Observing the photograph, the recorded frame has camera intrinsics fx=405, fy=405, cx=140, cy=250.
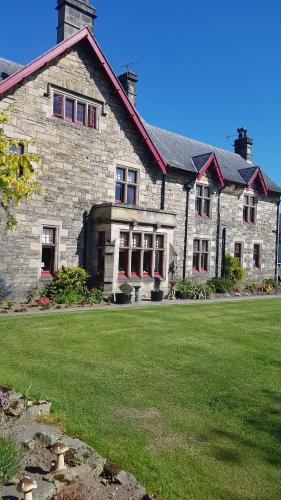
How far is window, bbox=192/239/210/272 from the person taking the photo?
24266 mm

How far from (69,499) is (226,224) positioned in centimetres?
2389

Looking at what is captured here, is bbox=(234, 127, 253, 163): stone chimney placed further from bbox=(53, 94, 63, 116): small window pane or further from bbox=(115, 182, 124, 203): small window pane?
bbox=(53, 94, 63, 116): small window pane

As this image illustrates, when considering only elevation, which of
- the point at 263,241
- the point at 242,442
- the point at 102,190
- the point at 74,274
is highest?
the point at 102,190

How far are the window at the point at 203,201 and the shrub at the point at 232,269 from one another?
3.18 metres

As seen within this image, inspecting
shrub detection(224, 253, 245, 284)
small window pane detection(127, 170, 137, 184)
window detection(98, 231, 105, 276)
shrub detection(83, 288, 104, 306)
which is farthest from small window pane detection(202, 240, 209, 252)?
shrub detection(83, 288, 104, 306)

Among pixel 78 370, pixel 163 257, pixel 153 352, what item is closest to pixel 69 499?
pixel 78 370

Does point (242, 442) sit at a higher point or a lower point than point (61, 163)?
lower

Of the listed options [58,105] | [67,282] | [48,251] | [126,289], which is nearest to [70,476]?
[67,282]

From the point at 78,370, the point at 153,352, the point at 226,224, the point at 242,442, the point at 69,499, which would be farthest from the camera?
the point at 226,224

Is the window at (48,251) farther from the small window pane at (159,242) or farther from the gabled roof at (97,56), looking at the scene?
the gabled roof at (97,56)

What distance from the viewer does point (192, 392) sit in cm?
647

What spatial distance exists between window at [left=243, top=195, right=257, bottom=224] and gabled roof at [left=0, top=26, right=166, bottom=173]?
29.6 feet

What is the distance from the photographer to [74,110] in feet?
59.8

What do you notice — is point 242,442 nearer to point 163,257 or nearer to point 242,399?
point 242,399
